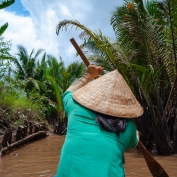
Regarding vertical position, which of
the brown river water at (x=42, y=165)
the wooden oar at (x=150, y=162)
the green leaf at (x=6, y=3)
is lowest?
the brown river water at (x=42, y=165)

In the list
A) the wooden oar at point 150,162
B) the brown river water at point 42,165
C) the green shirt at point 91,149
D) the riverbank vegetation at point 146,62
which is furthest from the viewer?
the riverbank vegetation at point 146,62

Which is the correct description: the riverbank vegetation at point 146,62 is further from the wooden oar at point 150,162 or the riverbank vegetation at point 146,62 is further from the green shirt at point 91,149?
the green shirt at point 91,149

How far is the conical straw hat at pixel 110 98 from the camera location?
188 cm

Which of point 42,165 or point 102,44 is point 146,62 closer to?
point 102,44

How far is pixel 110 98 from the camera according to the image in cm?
193

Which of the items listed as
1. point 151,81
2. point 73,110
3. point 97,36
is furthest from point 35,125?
point 73,110

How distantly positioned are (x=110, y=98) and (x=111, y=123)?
0.54 feet

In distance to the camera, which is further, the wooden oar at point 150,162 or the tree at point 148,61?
the tree at point 148,61

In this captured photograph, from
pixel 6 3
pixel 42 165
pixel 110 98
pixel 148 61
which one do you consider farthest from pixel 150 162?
pixel 6 3

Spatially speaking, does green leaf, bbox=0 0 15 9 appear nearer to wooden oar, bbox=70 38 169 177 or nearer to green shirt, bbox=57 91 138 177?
wooden oar, bbox=70 38 169 177

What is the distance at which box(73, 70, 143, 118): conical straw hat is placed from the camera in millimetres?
1881

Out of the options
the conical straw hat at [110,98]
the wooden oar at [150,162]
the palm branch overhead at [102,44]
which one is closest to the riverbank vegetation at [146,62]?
the palm branch overhead at [102,44]

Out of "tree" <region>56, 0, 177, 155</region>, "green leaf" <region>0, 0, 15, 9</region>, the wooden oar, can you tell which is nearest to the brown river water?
"tree" <region>56, 0, 177, 155</region>

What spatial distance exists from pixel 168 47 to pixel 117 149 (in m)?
6.95
